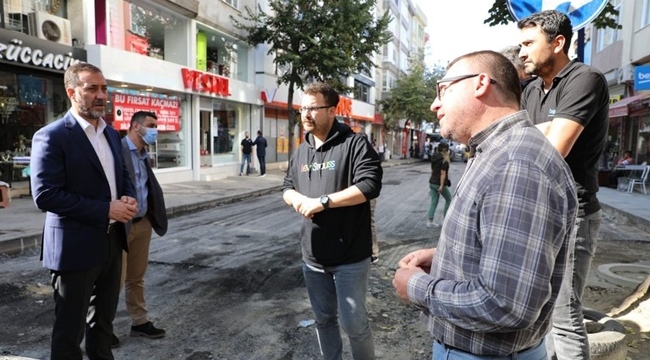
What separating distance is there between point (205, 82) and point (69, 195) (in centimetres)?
1507

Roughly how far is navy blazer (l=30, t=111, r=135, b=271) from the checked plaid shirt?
81.9 inches

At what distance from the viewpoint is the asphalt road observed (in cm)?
366

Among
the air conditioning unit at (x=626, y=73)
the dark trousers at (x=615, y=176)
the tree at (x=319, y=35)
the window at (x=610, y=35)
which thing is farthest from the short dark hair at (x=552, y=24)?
the window at (x=610, y=35)

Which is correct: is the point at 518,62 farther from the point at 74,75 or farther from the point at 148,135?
the point at 148,135

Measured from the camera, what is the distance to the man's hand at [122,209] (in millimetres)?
2727

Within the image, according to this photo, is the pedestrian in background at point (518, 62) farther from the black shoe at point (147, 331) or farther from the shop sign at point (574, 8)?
the black shoe at point (147, 331)

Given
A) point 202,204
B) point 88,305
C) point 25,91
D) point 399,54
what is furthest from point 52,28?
point 399,54

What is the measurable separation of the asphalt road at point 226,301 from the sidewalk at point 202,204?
67 centimetres

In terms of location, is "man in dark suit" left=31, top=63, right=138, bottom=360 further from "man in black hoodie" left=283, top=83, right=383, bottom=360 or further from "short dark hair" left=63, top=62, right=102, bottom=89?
"man in black hoodie" left=283, top=83, right=383, bottom=360

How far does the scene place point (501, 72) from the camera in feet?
4.67

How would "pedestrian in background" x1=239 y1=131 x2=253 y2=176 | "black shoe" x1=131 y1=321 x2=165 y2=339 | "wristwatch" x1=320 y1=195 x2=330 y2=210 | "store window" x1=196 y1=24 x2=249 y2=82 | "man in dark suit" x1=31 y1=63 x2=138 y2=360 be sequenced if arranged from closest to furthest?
"man in dark suit" x1=31 y1=63 x2=138 y2=360
"wristwatch" x1=320 y1=195 x2=330 y2=210
"black shoe" x1=131 y1=321 x2=165 y2=339
"store window" x1=196 y1=24 x2=249 y2=82
"pedestrian in background" x1=239 y1=131 x2=253 y2=176

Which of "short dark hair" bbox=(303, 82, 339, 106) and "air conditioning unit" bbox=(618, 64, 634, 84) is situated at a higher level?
"air conditioning unit" bbox=(618, 64, 634, 84)

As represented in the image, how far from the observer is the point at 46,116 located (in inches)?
475

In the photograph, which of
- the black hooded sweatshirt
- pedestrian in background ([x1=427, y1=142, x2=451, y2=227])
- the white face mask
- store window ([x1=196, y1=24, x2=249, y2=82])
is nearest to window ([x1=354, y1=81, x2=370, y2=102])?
store window ([x1=196, y1=24, x2=249, y2=82])
